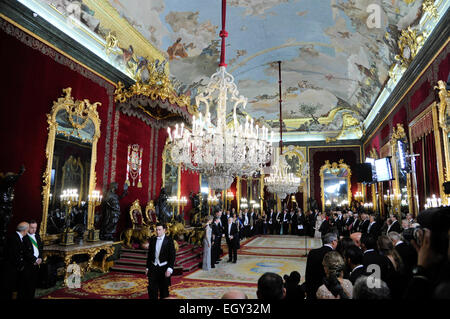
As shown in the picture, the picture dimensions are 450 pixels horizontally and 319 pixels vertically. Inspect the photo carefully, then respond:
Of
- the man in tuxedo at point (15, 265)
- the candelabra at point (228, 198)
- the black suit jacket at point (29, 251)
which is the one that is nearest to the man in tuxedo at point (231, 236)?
the black suit jacket at point (29, 251)

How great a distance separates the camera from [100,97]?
9180 millimetres

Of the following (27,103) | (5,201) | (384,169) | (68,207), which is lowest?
(68,207)

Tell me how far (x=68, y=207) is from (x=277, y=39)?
32.7ft

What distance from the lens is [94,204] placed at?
862 cm

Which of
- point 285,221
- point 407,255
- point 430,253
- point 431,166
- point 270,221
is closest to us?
point 430,253

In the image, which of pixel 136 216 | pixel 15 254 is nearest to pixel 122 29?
pixel 136 216

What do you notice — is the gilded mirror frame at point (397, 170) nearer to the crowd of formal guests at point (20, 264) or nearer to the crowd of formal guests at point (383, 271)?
the crowd of formal guests at point (383, 271)

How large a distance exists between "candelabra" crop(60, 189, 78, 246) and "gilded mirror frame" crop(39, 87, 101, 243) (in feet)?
0.92

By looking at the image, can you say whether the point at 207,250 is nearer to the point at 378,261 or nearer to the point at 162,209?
the point at 162,209

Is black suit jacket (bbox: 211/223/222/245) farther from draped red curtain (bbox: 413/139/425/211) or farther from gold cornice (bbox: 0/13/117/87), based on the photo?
draped red curtain (bbox: 413/139/425/211)

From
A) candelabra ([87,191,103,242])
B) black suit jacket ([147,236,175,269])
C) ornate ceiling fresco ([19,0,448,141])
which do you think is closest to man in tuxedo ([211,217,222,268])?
candelabra ([87,191,103,242])

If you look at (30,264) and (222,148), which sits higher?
(222,148)

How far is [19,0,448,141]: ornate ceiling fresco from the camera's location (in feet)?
30.0
